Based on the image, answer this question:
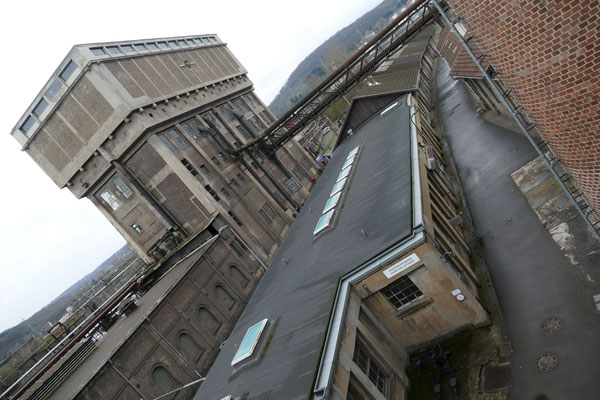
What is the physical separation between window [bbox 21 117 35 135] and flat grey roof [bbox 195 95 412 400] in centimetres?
2579

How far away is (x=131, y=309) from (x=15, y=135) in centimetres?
2076

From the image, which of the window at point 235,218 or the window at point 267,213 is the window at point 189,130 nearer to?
the window at point 235,218

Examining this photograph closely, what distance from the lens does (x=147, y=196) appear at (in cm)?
3159

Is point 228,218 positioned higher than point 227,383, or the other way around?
point 228,218

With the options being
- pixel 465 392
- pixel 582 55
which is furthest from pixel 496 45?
pixel 465 392

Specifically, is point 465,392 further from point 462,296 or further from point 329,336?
point 329,336

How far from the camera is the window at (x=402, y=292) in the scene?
43.3 ft

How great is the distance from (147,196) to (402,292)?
24985mm

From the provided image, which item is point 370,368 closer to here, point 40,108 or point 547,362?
point 547,362

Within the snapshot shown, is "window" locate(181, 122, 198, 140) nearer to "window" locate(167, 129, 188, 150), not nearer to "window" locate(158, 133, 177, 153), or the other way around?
"window" locate(167, 129, 188, 150)

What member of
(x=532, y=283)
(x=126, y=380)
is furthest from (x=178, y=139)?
(x=532, y=283)

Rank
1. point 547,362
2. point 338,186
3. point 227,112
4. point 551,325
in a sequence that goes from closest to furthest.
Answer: point 547,362 → point 551,325 → point 338,186 → point 227,112

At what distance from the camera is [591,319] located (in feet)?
36.1

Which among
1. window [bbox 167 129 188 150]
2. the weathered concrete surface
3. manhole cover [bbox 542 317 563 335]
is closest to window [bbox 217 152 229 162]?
window [bbox 167 129 188 150]
